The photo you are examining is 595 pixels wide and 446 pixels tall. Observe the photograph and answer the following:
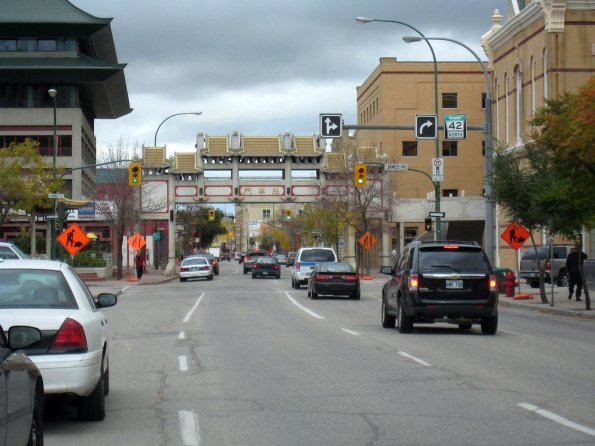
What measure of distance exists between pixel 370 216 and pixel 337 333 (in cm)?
4755

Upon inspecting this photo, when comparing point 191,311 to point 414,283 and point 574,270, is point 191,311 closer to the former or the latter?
point 414,283

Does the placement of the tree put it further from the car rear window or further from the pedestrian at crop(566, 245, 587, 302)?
the car rear window

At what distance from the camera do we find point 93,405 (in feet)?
31.4

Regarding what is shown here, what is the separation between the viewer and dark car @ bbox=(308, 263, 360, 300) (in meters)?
36.1

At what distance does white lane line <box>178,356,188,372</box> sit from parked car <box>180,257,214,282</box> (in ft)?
142

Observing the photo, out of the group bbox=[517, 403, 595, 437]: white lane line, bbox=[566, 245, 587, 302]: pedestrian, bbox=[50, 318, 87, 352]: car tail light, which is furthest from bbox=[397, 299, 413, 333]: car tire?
bbox=[566, 245, 587, 302]: pedestrian

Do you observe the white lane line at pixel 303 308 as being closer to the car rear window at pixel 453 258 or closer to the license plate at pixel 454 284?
the car rear window at pixel 453 258

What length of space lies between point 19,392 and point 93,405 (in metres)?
3.19

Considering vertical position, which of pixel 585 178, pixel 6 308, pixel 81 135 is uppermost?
pixel 81 135

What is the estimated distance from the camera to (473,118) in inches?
3376

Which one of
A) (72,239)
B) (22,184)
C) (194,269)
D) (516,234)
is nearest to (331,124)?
(516,234)

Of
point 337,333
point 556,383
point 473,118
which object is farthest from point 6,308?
point 473,118

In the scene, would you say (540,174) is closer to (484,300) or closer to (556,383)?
(484,300)

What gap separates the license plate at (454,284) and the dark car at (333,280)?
658 inches
